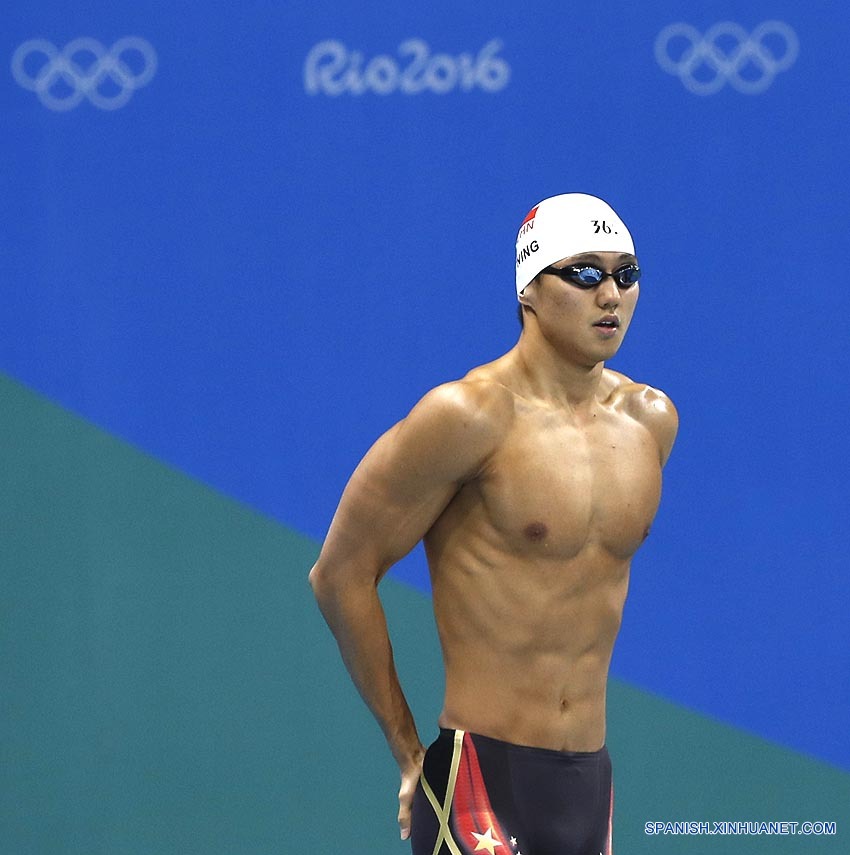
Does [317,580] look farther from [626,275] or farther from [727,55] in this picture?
[727,55]

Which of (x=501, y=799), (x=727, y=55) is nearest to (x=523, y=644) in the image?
(x=501, y=799)

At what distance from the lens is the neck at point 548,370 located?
98.9 inches

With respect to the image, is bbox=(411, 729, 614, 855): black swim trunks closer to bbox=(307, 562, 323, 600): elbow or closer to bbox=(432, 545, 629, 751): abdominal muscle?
bbox=(432, 545, 629, 751): abdominal muscle

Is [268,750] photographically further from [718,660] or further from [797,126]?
[797,126]

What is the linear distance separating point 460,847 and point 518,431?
687 millimetres

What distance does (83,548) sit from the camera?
4.12 metres

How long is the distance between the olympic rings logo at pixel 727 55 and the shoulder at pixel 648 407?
1.61 m

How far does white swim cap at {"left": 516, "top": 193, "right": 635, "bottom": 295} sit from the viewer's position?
248 cm

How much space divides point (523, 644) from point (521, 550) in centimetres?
16

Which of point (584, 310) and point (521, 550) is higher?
point (584, 310)

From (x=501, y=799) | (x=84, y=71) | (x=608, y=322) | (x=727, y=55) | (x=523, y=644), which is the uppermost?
(x=727, y=55)

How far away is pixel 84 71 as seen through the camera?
13.4 ft

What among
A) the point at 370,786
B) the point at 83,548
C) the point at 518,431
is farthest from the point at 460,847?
the point at 83,548

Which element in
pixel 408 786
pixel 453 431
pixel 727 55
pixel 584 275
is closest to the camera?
pixel 453 431
